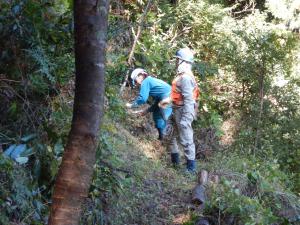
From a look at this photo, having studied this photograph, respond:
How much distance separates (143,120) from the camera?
1003 cm

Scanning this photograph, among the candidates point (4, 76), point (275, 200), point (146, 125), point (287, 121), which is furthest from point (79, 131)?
point (287, 121)

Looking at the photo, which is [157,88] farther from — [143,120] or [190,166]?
[190,166]

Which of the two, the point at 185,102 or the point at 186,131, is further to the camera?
the point at 186,131

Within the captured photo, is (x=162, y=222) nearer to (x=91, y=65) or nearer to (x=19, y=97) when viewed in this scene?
(x=19, y=97)

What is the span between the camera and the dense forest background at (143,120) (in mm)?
4246

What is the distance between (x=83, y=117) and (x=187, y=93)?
217 inches

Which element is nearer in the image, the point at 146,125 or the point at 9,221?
the point at 9,221

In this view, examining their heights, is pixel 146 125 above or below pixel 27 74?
below

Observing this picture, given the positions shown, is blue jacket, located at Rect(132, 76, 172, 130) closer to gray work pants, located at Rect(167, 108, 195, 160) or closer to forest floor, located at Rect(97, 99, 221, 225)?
forest floor, located at Rect(97, 99, 221, 225)

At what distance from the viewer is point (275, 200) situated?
616 centimetres

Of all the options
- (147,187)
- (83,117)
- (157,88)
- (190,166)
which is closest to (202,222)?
(147,187)

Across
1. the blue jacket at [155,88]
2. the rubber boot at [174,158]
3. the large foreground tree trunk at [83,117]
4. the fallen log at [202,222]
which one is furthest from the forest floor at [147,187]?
the large foreground tree trunk at [83,117]

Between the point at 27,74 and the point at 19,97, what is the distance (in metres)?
0.21

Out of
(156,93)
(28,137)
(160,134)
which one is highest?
(28,137)
